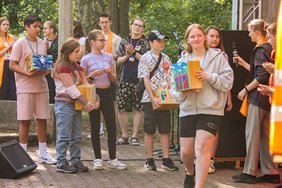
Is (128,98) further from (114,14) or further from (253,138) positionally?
(114,14)

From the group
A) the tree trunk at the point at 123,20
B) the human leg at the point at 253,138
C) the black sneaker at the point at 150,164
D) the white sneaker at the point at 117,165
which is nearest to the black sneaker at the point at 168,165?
the black sneaker at the point at 150,164

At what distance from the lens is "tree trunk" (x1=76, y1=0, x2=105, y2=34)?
16.6 m

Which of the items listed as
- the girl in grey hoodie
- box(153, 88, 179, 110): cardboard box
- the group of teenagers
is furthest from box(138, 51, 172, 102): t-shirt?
the girl in grey hoodie

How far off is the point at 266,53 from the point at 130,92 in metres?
3.82

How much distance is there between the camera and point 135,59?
11.4m

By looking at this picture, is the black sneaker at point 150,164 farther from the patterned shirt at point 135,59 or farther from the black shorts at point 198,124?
the patterned shirt at point 135,59

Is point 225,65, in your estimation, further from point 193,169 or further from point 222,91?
point 193,169

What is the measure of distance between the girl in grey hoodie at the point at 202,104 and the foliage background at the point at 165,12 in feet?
55.9

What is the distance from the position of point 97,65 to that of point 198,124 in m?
2.60

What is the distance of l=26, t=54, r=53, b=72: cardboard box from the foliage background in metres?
15.2

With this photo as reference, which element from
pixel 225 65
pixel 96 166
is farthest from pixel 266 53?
pixel 96 166

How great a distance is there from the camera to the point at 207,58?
718 cm

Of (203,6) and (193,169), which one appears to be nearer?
(193,169)

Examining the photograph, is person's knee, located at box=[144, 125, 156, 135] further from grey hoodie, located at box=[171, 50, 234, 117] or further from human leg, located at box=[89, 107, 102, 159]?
grey hoodie, located at box=[171, 50, 234, 117]
